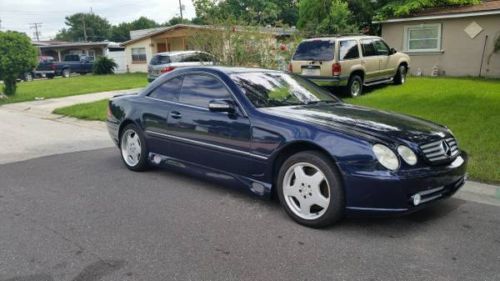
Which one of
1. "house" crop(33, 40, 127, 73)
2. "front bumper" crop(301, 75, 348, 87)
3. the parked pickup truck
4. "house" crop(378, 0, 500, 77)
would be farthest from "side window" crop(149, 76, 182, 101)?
"house" crop(33, 40, 127, 73)

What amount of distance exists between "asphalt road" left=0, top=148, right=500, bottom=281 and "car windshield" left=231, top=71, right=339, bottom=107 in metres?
1.12

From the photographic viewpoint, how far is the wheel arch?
3.95 meters

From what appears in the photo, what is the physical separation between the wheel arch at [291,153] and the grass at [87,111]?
7.96m

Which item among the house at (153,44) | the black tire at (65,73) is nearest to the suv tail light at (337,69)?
the house at (153,44)

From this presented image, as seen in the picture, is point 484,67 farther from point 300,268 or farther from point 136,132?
point 300,268

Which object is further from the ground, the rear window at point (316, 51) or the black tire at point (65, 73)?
the rear window at point (316, 51)

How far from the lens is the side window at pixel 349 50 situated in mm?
12102

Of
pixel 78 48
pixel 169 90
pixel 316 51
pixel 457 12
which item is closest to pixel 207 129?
pixel 169 90

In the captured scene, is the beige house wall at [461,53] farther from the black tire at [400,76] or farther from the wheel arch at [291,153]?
the wheel arch at [291,153]

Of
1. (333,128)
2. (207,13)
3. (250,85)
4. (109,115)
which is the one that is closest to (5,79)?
(207,13)

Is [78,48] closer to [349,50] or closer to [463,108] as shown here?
[349,50]

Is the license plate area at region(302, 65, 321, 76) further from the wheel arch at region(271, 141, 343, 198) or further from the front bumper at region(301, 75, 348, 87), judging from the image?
the wheel arch at region(271, 141, 343, 198)

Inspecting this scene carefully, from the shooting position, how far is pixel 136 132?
6.00m

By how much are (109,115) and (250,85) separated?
2615 mm
